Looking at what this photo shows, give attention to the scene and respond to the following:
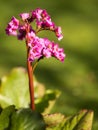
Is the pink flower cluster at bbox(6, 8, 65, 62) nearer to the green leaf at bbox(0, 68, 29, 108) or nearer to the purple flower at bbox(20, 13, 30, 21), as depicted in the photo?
the purple flower at bbox(20, 13, 30, 21)

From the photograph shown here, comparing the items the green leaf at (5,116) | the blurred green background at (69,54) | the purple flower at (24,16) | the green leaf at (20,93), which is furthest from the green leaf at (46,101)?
the purple flower at (24,16)

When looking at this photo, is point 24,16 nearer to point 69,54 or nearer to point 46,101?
point 46,101

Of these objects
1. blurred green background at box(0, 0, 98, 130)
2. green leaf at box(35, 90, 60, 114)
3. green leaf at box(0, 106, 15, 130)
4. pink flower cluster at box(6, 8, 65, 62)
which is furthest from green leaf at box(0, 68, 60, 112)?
pink flower cluster at box(6, 8, 65, 62)

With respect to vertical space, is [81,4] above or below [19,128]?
above

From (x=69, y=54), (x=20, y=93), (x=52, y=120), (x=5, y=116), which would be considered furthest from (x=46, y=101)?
(x=69, y=54)

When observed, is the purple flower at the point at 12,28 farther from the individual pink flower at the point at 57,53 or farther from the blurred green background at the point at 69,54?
the blurred green background at the point at 69,54

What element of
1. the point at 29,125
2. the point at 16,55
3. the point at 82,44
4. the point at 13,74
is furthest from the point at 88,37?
the point at 29,125

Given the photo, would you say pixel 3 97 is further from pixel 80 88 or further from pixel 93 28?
pixel 93 28
